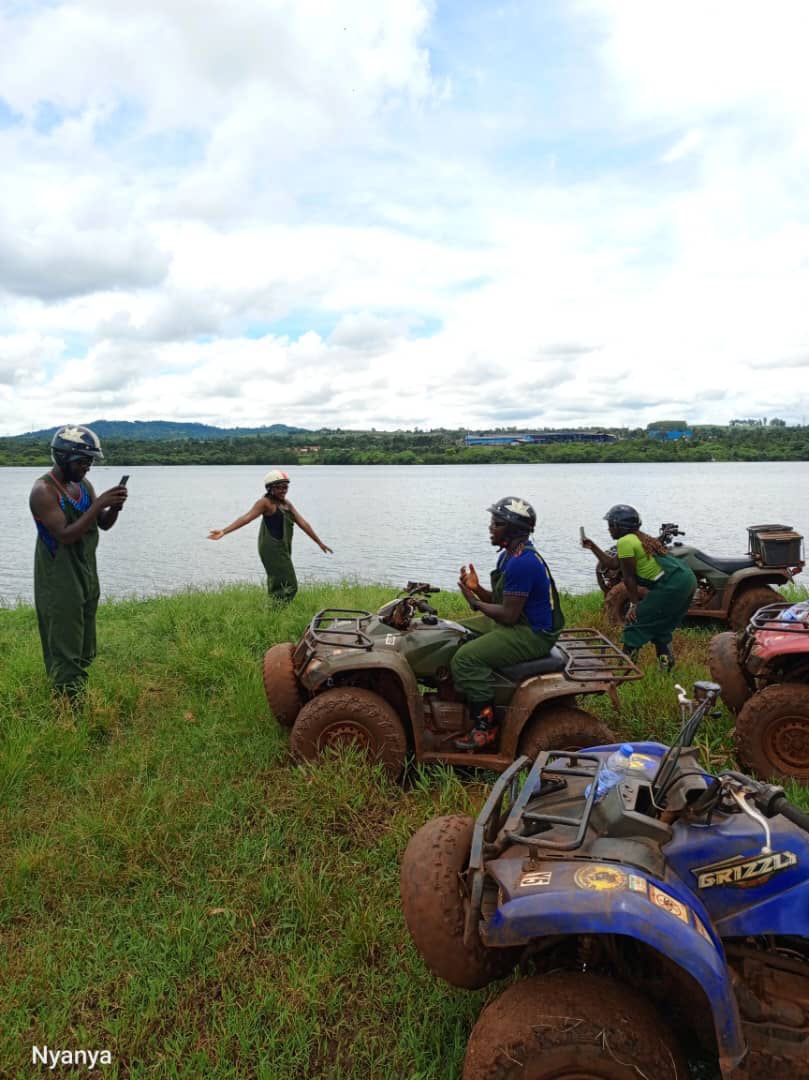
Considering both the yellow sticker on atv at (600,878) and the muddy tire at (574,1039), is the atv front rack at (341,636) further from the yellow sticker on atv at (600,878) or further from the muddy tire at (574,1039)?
the muddy tire at (574,1039)

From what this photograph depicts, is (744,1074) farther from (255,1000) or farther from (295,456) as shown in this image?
(295,456)

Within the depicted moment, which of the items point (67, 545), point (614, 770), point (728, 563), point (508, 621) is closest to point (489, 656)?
point (508, 621)

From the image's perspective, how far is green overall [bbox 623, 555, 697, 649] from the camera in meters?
7.24

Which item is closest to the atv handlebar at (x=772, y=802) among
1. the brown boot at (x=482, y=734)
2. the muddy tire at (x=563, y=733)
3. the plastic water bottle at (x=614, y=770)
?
the plastic water bottle at (x=614, y=770)

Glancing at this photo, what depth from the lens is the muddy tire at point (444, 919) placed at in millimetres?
2639

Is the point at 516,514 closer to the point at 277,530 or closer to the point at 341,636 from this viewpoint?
the point at 341,636

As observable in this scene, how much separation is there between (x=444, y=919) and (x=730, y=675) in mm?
3948

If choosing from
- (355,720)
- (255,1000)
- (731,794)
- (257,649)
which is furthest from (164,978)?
(257,649)

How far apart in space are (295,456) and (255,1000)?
76.8 metres

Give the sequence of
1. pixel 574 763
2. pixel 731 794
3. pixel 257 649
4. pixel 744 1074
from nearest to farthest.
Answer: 1. pixel 744 1074
2. pixel 731 794
3. pixel 574 763
4. pixel 257 649

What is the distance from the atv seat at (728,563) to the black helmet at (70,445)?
292 inches

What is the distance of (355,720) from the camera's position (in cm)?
468

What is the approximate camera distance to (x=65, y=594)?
5781 millimetres

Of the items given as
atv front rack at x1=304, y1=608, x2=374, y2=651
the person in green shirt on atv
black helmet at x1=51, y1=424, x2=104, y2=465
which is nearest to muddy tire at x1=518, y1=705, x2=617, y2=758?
atv front rack at x1=304, y1=608, x2=374, y2=651
